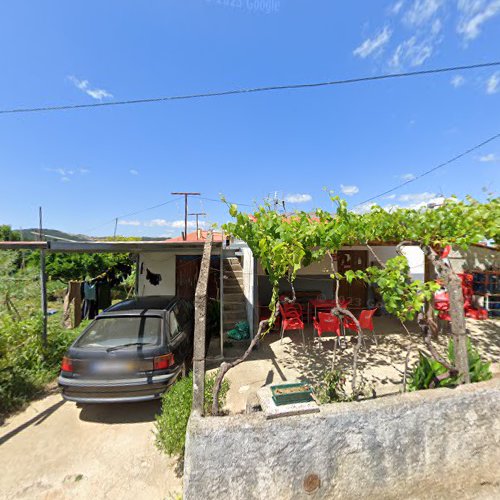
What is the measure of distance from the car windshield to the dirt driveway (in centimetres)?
106

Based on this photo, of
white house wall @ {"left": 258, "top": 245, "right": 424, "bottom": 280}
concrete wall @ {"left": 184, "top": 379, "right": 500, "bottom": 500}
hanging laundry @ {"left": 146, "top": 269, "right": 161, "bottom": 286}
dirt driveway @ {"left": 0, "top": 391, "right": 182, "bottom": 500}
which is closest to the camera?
concrete wall @ {"left": 184, "top": 379, "right": 500, "bottom": 500}

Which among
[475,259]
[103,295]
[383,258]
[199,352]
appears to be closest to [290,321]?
[199,352]

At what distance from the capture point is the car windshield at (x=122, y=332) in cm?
364

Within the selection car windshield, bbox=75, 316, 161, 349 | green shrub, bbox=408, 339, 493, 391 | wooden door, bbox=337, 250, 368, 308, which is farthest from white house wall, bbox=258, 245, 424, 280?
green shrub, bbox=408, 339, 493, 391

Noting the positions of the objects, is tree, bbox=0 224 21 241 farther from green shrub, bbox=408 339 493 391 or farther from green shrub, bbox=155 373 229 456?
green shrub, bbox=408 339 493 391

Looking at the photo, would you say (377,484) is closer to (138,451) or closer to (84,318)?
(138,451)

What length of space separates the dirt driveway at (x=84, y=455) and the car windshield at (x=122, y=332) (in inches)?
41.7

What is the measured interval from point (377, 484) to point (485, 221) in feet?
12.7

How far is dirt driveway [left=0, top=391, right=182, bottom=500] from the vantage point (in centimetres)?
257

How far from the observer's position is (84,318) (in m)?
8.60

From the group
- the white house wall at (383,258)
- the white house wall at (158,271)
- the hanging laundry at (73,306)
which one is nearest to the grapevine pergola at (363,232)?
the white house wall at (383,258)

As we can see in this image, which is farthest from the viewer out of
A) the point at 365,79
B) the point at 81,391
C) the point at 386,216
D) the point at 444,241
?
the point at 365,79

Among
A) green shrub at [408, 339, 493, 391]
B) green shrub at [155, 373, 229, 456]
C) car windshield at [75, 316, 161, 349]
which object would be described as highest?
car windshield at [75, 316, 161, 349]

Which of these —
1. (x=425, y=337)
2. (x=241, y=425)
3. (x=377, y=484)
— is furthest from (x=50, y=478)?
(x=425, y=337)
